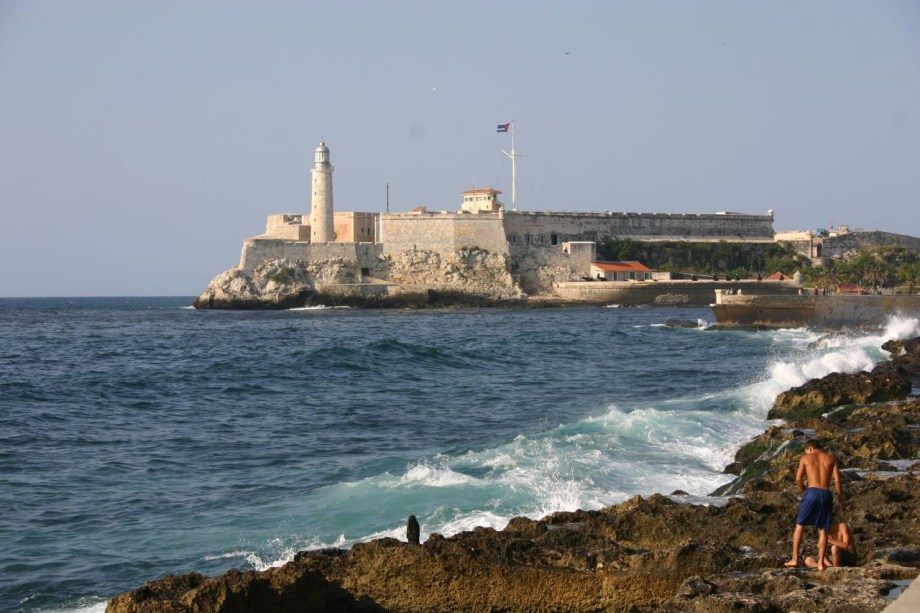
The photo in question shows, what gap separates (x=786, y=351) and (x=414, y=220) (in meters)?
36.5

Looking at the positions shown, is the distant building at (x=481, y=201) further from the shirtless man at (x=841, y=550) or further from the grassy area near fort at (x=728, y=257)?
the shirtless man at (x=841, y=550)

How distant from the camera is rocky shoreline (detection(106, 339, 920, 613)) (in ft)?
→ 18.8

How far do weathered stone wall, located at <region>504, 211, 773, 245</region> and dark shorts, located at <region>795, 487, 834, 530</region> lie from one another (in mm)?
57033

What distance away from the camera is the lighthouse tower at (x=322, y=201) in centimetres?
5944

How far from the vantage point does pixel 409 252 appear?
61375 millimetres

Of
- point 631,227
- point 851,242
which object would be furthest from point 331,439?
point 851,242

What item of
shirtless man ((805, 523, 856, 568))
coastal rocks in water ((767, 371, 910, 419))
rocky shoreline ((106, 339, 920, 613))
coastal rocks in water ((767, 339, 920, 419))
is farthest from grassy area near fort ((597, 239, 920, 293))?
shirtless man ((805, 523, 856, 568))

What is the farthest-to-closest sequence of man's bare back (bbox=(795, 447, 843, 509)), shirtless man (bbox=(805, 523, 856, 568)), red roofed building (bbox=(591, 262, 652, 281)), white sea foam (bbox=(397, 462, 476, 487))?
red roofed building (bbox=(591, 262, 652, 281)) < white sea foam (bbox=(397, 462, 476, 487)) < man's bare back (bbox=(795, 447, 843, 509)) < shirtless man (bbox=(805, 523, 856, 568))

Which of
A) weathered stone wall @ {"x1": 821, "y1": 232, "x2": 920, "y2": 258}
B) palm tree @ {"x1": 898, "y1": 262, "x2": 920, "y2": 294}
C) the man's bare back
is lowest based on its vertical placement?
the man's bare back

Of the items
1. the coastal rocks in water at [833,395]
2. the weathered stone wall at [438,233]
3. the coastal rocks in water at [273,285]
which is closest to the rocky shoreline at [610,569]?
the coastal rocks in water at [833,395]

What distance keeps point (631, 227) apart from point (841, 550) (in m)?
67.1

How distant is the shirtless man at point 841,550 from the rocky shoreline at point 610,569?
9cm

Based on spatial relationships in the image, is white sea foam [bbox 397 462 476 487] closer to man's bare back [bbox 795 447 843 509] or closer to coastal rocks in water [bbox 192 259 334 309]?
man's bare back [bbox 795 447 843 509]

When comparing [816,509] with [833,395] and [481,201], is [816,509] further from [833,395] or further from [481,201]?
[481,201]
